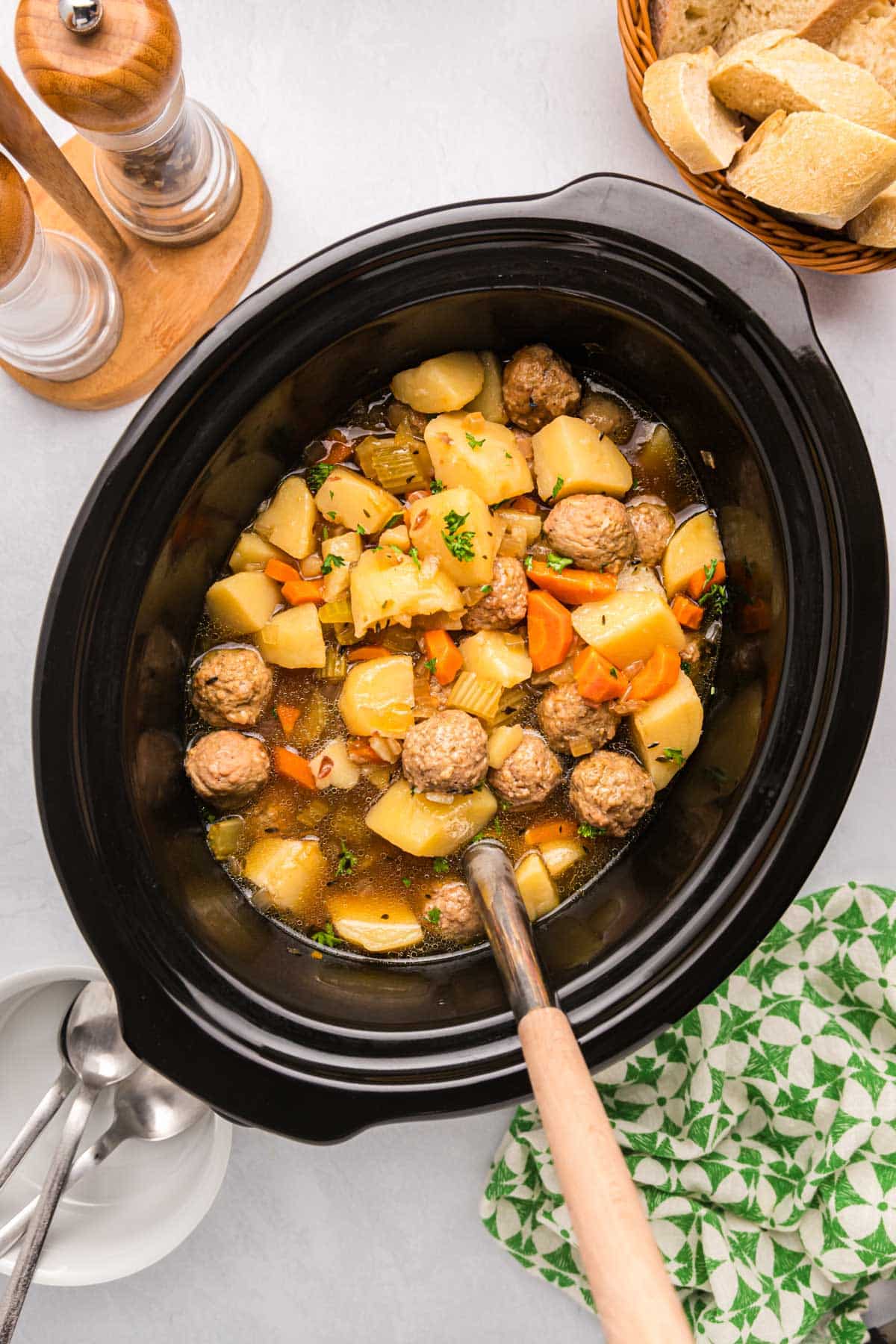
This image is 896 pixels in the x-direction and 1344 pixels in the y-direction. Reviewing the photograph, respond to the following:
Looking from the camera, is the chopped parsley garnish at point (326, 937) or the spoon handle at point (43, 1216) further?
the chopped parsley garnish at point (326, 937)

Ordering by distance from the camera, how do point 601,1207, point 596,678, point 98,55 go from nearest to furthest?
point 601,1207 → point 98,55 → point 596,678

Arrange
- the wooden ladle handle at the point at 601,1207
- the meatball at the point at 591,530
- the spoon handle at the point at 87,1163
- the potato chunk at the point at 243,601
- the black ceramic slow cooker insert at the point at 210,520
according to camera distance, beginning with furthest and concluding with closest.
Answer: the spoon handle at the point at 87,1163 → the potato chunk at the point at 243,601 → the meatball at the point at 591,530 → the black ceramic slow cooker insert at the point at 210,520 → the wooden ladle handle at the point at 601,1207

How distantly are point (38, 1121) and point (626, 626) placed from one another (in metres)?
2.00

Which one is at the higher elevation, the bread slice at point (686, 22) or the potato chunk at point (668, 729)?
the bread slice at point (686, 22)

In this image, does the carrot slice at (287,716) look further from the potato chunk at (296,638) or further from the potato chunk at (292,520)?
the potato chunk at (292,520)

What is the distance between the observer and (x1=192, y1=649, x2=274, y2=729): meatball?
2.58 meters

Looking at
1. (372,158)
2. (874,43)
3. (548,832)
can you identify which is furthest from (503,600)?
(874,43)

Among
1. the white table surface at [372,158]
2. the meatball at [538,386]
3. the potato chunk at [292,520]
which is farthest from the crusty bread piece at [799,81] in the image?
the potato chunk at [292,520]

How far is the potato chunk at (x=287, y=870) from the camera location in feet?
8.80

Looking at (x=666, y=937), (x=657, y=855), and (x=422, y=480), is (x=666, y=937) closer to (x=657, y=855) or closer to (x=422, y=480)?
(x=657, y=855)

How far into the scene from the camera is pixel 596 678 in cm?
258

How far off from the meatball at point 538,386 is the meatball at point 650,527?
0.32 meters

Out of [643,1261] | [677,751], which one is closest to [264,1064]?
[643,1261]

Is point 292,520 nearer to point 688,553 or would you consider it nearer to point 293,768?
point 293,768
